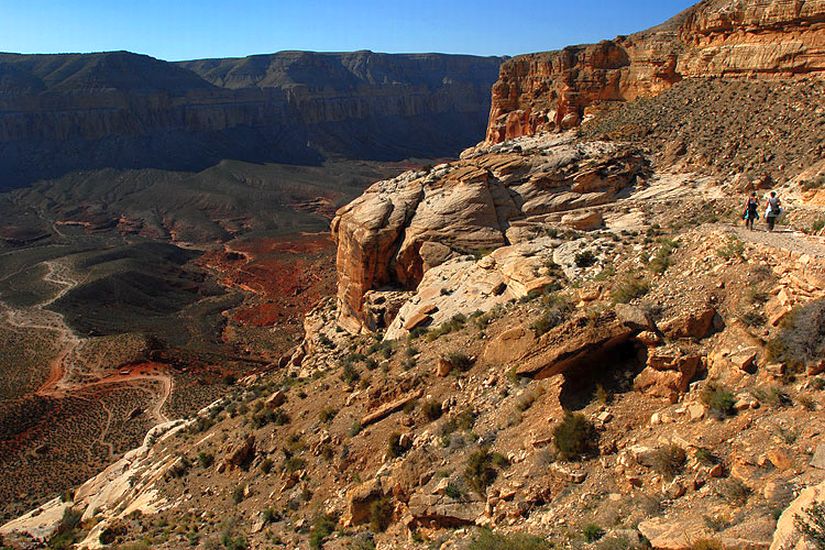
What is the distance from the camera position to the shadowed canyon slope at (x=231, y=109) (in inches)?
4532

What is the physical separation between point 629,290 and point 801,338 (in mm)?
4245

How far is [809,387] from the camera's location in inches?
343

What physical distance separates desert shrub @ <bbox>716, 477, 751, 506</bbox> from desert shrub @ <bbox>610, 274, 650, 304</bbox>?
18.3 feet

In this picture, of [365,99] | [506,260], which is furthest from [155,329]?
[365,99]

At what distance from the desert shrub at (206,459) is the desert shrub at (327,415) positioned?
383 centimetres

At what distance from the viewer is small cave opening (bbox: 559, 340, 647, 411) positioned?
1095 cm

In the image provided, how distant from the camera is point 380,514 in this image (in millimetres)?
11219

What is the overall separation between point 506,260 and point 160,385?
79.4 feet

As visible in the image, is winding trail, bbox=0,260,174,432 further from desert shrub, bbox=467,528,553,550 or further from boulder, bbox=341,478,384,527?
desert shrub, bbox=467,528,553,550

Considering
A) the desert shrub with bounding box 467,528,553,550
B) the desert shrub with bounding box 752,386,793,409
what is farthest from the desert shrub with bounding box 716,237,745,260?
the desert shrub with bounding box 467,528,553,550

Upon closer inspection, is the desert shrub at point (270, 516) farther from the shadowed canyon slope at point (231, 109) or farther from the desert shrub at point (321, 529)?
the shadowed canyon slope at point (231, 109)

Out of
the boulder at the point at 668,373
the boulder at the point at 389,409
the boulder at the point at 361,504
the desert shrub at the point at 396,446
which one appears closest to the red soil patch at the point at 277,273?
the boulder at the point at 389,409

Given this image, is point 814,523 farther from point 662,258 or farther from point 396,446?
point 662,258

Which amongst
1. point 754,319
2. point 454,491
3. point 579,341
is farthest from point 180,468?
point 754,319
